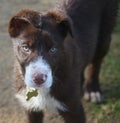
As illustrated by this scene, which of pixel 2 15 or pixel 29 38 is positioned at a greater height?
pixel 29 38

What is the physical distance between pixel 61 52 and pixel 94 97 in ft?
4.96

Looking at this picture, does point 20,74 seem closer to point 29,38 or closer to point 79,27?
point 29,38

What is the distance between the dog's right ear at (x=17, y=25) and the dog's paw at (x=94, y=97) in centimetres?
165

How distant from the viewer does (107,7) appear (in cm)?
475

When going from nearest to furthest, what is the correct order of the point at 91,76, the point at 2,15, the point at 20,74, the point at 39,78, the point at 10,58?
the point at 39,78
the point at 20,74
the point at 91,76
the point at 10,58
the point at 2,15

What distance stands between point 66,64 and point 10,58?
195cm

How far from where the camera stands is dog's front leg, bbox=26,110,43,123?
4.27m

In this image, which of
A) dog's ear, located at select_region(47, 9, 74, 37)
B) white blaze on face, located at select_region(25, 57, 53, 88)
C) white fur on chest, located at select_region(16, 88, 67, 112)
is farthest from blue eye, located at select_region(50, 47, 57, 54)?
white fur on chest, located at select_region(16, 88, 67, 112)

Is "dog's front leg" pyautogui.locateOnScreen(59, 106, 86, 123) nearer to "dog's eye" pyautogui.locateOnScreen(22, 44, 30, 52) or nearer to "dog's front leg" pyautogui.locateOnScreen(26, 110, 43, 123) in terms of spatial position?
"dog's front leg" pyautogui.locateOnScreen(26, 110, 43, 123)

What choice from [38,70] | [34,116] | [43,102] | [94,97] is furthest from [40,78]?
[94,97]

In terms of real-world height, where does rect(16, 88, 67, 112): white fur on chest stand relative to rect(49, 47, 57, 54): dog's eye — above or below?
below

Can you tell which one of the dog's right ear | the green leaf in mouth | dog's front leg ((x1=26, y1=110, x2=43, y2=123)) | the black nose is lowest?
dog's front leg ((x1=26, y1=110, x2=43, y2=123))

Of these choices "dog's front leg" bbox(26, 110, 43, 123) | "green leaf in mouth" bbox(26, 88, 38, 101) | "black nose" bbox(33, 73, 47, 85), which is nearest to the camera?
"black nose" bbox(33, 73, 47, 85)

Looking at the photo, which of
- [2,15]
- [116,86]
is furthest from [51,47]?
[2,15]
